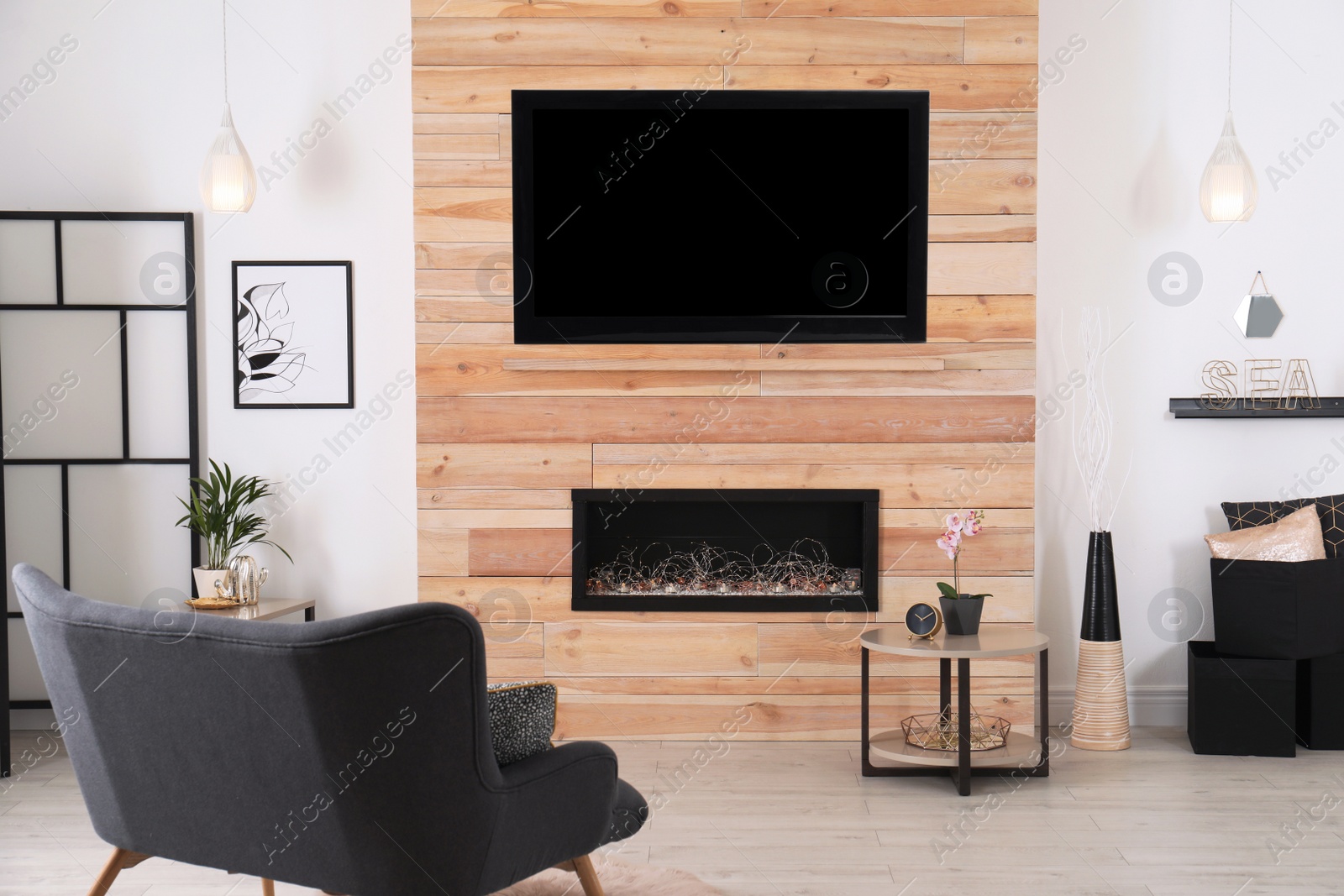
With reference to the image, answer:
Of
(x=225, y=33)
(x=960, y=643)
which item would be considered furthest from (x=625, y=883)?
(x=225, y=33)

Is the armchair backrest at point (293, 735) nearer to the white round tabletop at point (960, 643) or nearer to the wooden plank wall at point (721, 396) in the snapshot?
the white round tabletop at point (960, 643)

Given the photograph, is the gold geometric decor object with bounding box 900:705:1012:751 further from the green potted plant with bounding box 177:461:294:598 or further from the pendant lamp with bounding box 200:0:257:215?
the pendant lamp with bounding box 200:0:257:215

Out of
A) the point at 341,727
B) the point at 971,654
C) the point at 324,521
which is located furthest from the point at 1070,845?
the point at 324,521

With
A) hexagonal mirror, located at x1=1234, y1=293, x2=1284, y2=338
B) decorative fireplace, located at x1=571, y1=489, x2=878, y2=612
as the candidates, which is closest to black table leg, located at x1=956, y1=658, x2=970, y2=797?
decorative fireplace, located at x1=571, y1=489, x2=878, y2=612

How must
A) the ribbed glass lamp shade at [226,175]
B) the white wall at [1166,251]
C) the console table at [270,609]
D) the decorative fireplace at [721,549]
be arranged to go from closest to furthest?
the console table at [270,609]
the ribbed glass lamp shade at [226,175]
the decorative fireplace at [721,549]
the white wall at [1166,251]

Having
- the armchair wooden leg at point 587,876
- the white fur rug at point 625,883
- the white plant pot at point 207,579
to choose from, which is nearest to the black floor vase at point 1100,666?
the white fur rug at point 625,883

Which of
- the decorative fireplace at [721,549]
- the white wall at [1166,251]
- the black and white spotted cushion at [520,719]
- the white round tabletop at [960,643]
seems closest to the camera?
the black and white spotted cushion at [520,719]

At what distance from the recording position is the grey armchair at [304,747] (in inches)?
68.9

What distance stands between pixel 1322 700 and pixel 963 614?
1417mm

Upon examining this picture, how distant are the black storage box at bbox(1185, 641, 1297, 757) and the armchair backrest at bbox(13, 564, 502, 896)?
9.40 ft

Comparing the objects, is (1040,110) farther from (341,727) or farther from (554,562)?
(341,727)

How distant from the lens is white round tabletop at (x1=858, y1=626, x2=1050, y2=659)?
10.5 ft

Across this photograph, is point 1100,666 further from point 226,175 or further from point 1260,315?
point 226,175

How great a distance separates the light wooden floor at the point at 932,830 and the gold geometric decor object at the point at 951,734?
0.39 ft
